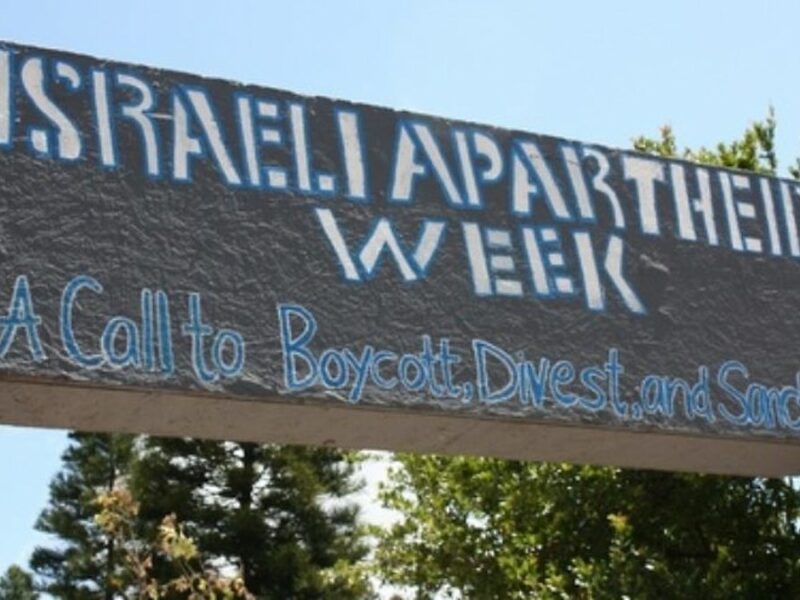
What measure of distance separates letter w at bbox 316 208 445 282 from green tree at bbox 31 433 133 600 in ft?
75.6

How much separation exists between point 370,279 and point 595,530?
7182mm

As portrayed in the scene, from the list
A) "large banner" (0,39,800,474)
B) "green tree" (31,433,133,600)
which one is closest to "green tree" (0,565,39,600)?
"green tree" (31,433,133,600)

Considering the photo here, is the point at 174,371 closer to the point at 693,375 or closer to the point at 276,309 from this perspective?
the point at 276,309

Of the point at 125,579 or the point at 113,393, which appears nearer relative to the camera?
the point at 113,393

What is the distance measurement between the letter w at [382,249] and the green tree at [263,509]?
20.1 metres

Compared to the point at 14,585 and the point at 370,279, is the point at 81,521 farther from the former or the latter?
the point at 370,279

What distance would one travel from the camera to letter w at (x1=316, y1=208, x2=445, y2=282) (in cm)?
827

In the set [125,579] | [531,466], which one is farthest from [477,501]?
[125,579]

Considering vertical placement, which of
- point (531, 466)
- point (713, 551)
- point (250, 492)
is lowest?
point (713, 551)

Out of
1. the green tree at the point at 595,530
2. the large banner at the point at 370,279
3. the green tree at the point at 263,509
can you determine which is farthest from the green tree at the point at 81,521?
the large banner at the point at 370,279

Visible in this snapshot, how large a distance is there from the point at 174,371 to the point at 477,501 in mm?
8729

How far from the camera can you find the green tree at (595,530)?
13.3 metres

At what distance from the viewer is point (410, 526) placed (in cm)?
1698

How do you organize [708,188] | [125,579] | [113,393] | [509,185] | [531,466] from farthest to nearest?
[125,579] → [531,466] → [708,188] → [509,185] → [113,393]
